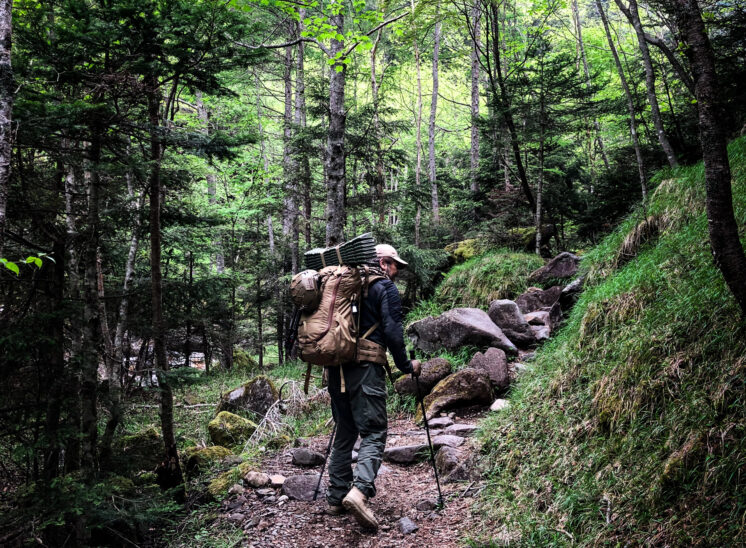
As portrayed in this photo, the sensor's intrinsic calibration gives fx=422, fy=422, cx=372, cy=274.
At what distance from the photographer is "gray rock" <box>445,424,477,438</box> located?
225 inches

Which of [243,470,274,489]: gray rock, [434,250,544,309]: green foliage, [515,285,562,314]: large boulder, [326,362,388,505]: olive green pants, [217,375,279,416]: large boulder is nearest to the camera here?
[326,362,388,505]: olive green pants

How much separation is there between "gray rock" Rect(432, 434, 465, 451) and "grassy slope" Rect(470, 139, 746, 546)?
0.44 metres

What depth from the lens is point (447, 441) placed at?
5398mm

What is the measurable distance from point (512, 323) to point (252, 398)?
17.7 feet

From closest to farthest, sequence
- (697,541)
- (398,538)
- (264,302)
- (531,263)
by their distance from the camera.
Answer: (697,541) < (398,538) < (531,263) < (264,302)

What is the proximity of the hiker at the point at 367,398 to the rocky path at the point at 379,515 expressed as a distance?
0.32m

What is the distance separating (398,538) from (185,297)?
5.82 m

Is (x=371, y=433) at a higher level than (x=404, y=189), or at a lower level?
lower

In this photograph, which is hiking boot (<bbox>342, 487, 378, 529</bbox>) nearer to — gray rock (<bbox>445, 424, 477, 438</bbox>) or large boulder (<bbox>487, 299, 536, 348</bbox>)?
gray rock (<bbox>445, 424, 477, 438</bbox>)

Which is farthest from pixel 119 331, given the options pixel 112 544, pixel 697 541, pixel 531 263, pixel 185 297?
pixel 531 263

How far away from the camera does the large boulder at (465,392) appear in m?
6.51

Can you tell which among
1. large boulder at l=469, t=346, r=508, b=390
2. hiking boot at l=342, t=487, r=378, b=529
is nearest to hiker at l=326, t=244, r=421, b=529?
hiking boot at l=342, t=487, r=378, b=529

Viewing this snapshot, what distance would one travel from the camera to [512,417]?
16.0 feet

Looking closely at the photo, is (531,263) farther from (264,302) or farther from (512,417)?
(264,302)
